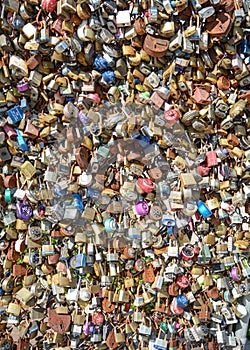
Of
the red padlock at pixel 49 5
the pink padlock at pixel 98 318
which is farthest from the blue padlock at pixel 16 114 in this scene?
the pink padlock at pixel 98 318

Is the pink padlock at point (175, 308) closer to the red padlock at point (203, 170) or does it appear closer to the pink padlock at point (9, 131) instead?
the red padlock at point (203, 170)

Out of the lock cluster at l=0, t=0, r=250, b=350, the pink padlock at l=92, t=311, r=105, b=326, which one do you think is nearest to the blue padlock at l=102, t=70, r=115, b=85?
the lock cluster at l=0, t=0, r=250, b=350

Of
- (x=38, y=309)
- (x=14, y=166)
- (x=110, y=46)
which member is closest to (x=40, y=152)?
(x=14, y=166)

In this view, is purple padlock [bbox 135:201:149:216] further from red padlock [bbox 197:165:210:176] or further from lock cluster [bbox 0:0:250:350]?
red padlock [bbox 197:165:210:176]

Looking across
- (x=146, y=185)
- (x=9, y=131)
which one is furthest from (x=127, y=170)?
(x=9, y=131)

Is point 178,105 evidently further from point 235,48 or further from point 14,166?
point 14,166
